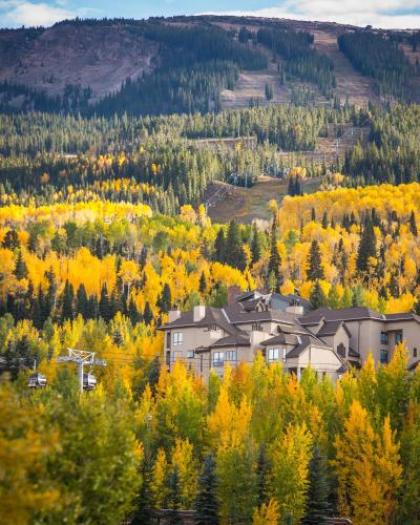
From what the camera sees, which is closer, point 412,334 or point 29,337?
point 412,334

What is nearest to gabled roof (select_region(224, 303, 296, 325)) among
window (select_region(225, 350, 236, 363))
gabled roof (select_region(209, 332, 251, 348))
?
gabled roof (select_region(209, 332, 251, 348))

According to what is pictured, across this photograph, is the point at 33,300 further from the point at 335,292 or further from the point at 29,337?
the point at 335,292

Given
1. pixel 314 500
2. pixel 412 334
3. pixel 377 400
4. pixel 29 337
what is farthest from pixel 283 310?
pixel 314 500

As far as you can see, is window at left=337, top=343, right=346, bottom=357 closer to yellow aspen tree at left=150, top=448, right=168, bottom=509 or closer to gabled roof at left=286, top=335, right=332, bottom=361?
gabled roof at left=286, top=335, right=332, bottom=361

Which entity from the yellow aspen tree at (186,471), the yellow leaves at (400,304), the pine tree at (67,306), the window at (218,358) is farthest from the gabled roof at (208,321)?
the pine tree at (67,306)

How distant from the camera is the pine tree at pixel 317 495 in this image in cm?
8731

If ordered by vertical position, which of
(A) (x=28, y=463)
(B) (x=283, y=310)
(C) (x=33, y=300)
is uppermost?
(A) (x=28, y=463)

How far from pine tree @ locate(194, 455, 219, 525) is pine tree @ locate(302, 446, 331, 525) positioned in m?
6.02

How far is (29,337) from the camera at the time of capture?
157m

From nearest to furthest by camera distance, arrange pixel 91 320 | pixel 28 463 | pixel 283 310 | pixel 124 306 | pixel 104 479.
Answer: pixel 28 463 → pixel 104 479 → pixel 283 310 → pixel 91 320 → pixel 124 306

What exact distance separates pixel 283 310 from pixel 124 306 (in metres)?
47.7

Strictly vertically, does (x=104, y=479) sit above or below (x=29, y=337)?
above

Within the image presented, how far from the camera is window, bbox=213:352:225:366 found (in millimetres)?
124000

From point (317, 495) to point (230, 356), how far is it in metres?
36.5
